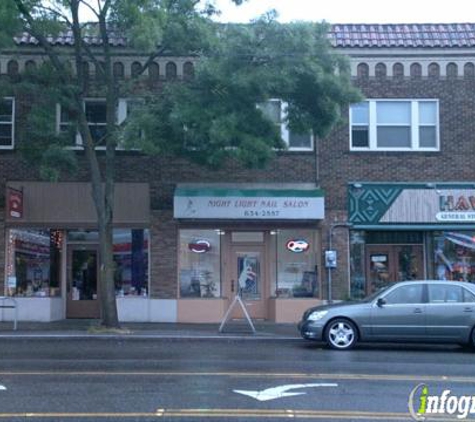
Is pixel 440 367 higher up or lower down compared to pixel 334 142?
lower down

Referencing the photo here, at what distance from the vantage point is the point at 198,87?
→ 17484mm

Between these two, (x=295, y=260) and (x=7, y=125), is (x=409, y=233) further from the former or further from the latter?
(x=7, y=125)

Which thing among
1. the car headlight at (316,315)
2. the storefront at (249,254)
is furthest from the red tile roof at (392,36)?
the car headlight at (316,315)

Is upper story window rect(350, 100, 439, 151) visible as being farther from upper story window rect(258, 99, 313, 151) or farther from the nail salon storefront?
the nail salon storefront

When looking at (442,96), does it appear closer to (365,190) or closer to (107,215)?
(365,190)

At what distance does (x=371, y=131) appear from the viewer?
70.2 ft

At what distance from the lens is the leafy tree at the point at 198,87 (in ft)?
55.5

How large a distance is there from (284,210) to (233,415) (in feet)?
40.9

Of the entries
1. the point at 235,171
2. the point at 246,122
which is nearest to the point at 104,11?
the point at 246,122

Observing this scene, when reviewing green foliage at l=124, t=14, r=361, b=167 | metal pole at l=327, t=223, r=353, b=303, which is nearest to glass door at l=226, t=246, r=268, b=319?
metal pole at l=327, t=223, r=353, b=303

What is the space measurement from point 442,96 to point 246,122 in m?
6.89

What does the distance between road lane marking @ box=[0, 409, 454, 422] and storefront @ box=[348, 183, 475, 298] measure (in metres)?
12.8

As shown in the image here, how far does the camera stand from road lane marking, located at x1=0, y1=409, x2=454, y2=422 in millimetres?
8195

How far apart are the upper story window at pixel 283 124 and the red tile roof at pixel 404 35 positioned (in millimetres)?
2756
